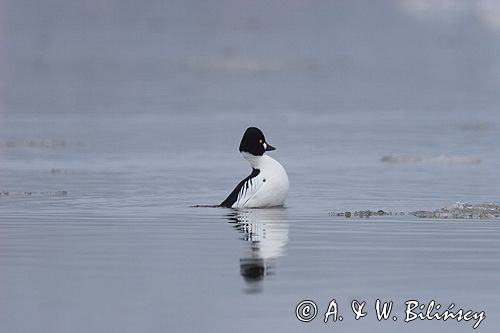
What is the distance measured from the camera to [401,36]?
328 ft

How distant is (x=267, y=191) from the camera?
1602 centimetres

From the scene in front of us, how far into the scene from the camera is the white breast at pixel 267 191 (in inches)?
631

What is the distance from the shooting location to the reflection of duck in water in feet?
37.5

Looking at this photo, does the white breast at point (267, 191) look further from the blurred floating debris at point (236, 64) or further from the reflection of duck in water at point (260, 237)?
the blurred floating debris at point (236, 64)

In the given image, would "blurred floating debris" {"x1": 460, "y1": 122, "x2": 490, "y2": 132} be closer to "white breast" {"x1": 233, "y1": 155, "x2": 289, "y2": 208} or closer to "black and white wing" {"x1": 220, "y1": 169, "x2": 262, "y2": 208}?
"white breast" {"x1": 233, "y1": 155, "x2": 289, "y2": 208}

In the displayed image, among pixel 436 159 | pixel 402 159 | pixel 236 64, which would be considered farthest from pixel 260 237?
pixel 236 64

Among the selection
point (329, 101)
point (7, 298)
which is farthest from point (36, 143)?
point (329, 101)

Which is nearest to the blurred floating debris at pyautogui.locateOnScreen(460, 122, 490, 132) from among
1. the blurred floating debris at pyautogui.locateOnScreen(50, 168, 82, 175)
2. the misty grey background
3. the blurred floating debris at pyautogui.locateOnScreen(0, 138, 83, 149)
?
the misty grey background

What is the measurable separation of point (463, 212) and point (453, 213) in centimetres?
10

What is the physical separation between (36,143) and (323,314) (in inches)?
646

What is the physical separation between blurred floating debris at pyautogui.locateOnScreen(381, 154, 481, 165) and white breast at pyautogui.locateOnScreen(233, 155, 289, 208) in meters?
6.11

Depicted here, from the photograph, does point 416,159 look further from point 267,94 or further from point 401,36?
point 401,36

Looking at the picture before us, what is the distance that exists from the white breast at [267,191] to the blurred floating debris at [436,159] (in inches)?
241

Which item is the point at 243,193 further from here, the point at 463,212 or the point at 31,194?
the point at 31,194
